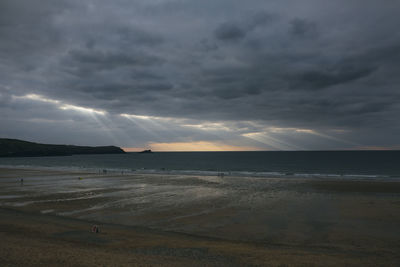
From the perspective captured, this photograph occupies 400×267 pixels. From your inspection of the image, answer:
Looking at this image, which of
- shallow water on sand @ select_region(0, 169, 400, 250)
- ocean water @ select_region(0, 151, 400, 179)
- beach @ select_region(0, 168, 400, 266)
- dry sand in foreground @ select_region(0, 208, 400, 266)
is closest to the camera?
dry sand in foreground @ select_region(0, 208, 400, 266)

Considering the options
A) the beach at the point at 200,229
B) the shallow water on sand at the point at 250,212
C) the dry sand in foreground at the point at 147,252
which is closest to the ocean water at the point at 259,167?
the shallow water on sand at the point at 250,212

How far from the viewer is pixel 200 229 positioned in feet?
60.3

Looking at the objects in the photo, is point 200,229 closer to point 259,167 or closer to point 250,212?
point 250,212

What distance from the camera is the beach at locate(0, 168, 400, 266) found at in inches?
455

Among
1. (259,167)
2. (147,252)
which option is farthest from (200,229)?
(259,167)

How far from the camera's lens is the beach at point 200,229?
11562 millimetres

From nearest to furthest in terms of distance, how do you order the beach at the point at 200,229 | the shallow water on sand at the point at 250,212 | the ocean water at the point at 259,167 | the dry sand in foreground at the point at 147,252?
the dry sand in foreground at the point at 147,252
the beach at the point at 200,229
the shallow water on sand at the point at 250,212
the ocean water at the point at 259,167

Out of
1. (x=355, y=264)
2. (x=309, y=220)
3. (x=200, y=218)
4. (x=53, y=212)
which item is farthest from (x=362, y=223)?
(x=53, y=212)

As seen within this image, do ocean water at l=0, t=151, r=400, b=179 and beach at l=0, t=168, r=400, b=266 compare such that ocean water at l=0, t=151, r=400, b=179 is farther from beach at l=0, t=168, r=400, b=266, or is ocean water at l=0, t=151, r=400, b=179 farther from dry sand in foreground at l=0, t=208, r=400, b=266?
dry sand in foreground at l=0, t=208, r=400, b=266

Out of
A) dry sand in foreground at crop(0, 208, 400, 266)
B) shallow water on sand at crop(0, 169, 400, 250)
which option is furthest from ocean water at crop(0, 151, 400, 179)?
dry sand in foreground at crop(0, 208, 400, 266)

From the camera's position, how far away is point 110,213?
2278 centimetres

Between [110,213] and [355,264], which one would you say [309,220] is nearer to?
[355,264]

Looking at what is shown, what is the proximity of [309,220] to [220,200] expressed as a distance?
10.8 m

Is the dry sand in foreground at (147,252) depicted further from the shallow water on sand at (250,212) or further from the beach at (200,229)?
the shallow water on sand at (250,212)
